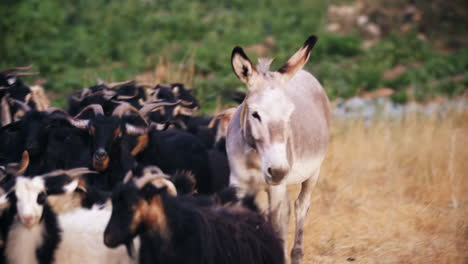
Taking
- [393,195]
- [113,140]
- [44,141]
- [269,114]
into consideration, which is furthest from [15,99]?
[393,195]

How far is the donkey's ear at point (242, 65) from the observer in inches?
217

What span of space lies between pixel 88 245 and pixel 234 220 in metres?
1.26

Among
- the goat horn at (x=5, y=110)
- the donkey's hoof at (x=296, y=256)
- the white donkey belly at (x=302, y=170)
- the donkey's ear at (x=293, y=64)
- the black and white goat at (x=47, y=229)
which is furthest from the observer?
the goat horn at (x=5, y=110)

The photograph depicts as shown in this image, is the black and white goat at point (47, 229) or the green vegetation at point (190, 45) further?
the green vegetation at point (190, 45)

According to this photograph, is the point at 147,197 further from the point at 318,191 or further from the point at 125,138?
the point at 318,191

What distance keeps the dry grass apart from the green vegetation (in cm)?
386

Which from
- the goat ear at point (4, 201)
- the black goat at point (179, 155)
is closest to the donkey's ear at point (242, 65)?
the goat ear at point (4, 201)

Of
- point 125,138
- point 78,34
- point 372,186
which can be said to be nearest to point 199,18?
point 78,34

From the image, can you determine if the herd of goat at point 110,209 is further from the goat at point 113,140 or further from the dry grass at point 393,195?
the dry grass at point 393,195

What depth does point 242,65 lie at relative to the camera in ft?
18.3

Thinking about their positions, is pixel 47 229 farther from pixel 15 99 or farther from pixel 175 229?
pixel 15 99

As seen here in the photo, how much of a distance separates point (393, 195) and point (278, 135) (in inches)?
183

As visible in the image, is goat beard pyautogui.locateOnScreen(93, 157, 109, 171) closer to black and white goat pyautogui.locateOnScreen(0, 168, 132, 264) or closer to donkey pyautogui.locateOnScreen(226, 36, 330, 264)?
black and white goat pyautogui.locateOnScreen(0, 168, 132, 264)

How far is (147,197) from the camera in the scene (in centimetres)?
496
